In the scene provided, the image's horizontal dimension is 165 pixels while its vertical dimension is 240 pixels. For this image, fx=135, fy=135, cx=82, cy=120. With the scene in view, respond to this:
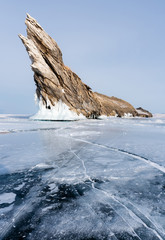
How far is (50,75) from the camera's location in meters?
20.7

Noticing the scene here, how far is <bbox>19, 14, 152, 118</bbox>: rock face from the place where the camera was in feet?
64.2

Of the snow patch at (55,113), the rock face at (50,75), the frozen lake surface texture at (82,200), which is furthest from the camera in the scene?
the snow patch at (55,113)

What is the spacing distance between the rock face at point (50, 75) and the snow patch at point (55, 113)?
1.45 ft

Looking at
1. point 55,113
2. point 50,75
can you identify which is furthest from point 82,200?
point 50,75

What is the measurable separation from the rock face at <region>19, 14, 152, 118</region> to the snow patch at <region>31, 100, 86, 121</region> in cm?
44

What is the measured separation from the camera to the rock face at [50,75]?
19.6 meters

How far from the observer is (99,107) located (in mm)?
30125

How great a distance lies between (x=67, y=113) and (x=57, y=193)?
65.6 feet

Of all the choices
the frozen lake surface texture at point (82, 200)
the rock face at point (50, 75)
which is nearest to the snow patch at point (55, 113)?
the rock face at point (50, 75)

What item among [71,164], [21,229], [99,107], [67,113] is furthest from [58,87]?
[21,229]

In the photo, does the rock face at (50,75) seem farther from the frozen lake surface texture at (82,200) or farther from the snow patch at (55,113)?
the frozen lake surface texture at (82,200)

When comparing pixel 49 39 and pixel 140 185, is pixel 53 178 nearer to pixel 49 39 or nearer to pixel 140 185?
pixel 140 185

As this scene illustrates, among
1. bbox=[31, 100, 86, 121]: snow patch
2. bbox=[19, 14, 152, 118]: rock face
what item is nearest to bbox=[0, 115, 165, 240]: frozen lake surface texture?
bbox=[31, 100, 86, 121]: snow patch

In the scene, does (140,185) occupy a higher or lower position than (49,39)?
lower
